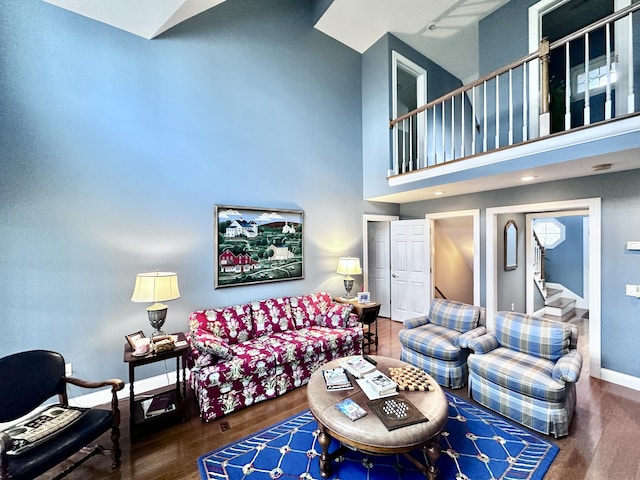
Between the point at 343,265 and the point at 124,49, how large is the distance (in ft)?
11.7

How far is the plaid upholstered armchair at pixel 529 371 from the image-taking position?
6.91 ft

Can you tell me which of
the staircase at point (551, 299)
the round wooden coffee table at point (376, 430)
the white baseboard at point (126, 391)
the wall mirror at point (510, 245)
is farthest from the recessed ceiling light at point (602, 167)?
the white baseboard at point (126, 391)

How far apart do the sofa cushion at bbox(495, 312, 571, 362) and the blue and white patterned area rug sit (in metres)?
0.71

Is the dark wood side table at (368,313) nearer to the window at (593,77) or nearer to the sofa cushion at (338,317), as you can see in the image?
the sofa cushion at (338,317)

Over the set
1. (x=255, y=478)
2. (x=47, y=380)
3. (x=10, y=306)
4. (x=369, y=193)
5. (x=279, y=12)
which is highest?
(x=279, y=12)

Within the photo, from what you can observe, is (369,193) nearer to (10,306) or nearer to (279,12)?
(279,12)

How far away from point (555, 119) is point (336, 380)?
4649 mm

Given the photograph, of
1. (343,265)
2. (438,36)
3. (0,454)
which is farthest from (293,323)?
(438,36)

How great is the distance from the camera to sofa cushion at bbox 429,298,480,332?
10.2ft

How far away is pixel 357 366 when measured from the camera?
2277 mm

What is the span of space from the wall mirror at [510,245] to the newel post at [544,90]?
7.18ft

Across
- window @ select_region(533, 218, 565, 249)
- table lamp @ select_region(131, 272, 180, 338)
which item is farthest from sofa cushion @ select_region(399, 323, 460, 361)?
window @ select_region(533, 218, 565, 249)

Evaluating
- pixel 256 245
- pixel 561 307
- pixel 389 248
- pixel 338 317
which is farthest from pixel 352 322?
pixel 561 307

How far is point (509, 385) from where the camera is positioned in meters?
2.30
